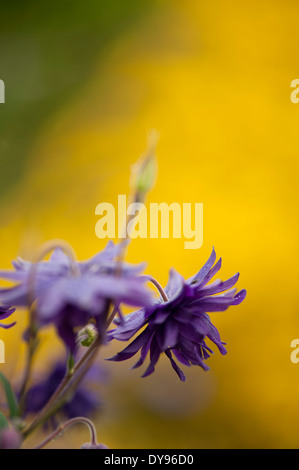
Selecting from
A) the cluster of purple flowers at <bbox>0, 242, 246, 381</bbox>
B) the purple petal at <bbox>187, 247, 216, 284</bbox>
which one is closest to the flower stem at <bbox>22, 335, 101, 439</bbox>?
the cluster of purple flowers at <bbox>0, 242, 246, 381</bbox>

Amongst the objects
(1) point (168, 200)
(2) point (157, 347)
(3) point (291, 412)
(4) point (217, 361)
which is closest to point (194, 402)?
(4) point (217, 361)

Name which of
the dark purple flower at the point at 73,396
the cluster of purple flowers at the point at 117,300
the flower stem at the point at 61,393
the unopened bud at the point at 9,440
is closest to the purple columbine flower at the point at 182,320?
the cluster of purple flowers at the point at 117,300

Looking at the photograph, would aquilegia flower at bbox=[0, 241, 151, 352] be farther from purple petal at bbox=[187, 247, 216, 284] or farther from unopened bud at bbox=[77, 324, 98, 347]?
purple petal at bbox=[187, 247, 216, 284]

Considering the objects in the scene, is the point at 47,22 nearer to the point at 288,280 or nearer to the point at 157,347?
the point at 288,280

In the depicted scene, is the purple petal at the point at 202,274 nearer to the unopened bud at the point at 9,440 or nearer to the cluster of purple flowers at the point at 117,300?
the cluster of purple flowers at the point at 117,300

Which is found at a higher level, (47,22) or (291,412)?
(47,22)

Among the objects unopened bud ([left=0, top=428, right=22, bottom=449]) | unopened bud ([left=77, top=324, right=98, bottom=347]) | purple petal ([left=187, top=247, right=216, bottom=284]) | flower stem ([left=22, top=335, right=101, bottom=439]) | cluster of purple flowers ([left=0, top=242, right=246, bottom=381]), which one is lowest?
unopened bud ([left=0, top=428, right=22, bottom=449])
